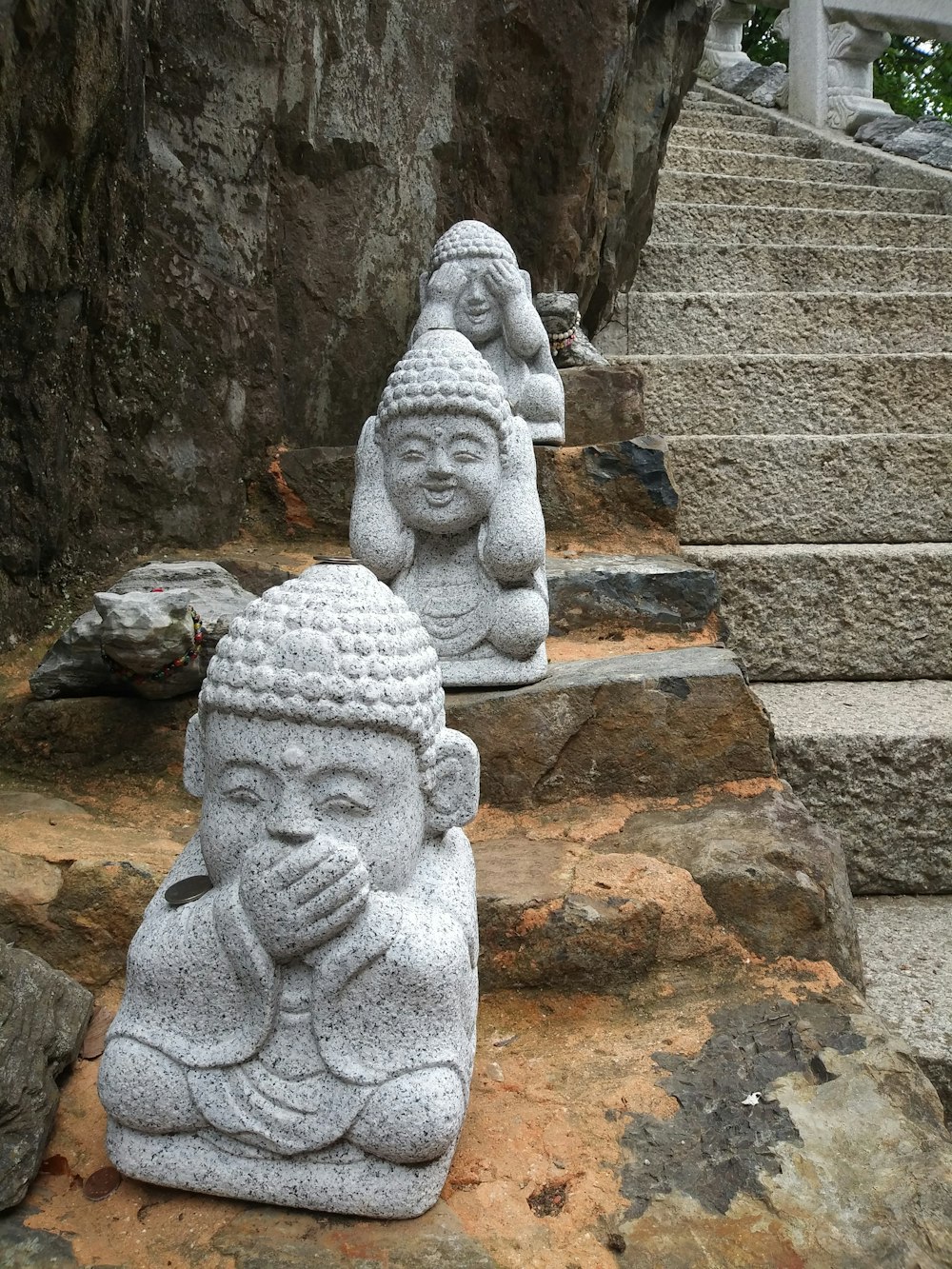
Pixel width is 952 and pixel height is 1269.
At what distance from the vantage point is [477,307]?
492cm

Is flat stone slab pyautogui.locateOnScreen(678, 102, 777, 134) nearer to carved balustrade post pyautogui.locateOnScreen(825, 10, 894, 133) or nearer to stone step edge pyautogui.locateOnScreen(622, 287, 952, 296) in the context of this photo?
carved balustrade post pyautogui.locateOnScreen(825, 10, 894, 133)

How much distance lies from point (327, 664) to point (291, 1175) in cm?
78

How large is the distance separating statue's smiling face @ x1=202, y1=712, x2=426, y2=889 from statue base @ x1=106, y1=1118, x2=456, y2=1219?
1.38 ft

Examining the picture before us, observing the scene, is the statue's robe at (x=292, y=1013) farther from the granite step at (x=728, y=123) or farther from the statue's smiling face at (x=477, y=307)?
the granite step at (x=728, y=123)

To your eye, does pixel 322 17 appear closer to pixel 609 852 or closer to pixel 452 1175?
pixel 609 852

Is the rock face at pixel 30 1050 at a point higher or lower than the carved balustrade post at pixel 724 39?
lower

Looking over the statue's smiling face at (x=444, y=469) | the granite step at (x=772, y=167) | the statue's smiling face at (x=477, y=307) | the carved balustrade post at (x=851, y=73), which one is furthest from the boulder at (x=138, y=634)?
the carved balustrade post at (x=851, y=73)

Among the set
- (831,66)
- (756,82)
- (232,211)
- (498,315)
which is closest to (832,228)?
(831,66)

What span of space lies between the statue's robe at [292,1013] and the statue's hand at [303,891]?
3 cm

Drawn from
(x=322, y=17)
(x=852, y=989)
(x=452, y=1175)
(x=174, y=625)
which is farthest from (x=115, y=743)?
(x=322, y=17)

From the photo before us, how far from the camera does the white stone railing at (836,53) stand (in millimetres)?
8727

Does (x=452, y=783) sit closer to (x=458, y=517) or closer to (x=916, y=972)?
(x=458, y=517)

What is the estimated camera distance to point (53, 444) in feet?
12.0

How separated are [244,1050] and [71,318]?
110 inches
